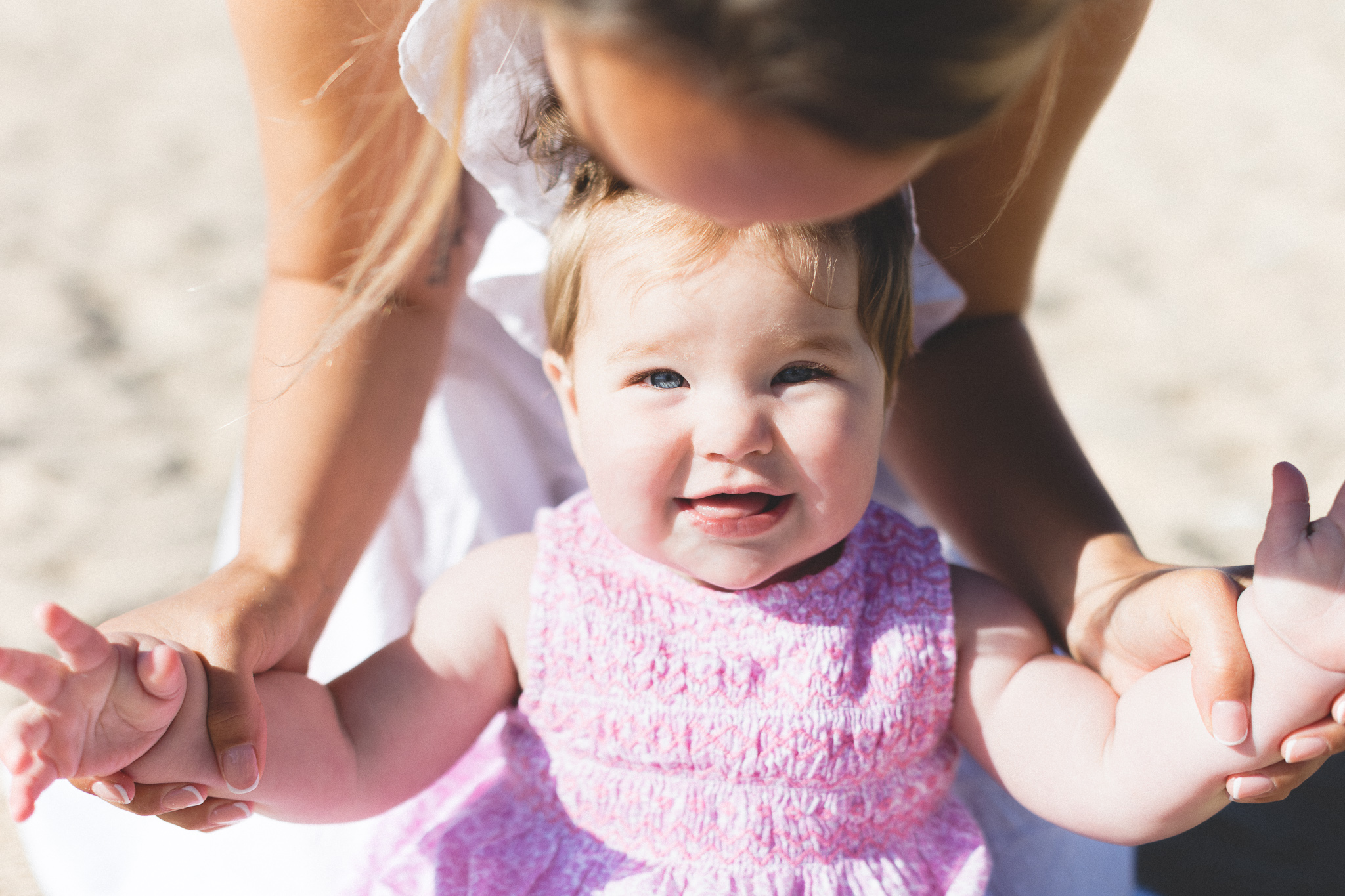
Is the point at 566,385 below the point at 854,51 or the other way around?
below

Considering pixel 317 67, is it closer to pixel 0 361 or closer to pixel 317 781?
pixel 317 781

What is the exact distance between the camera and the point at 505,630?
121cm

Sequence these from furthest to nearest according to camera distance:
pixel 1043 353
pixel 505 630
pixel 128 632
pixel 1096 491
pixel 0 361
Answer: pixel 1043 353 → pixel 0 361 → pixel 1096 491 → pixel 505 630 → pixel 128 632

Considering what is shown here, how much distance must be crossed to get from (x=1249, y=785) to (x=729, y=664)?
45 centimetres

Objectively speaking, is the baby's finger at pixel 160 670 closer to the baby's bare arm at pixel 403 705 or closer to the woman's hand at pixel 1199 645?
the baby's bare arm at pixel 403 705

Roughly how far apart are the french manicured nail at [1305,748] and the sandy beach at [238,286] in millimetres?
1356

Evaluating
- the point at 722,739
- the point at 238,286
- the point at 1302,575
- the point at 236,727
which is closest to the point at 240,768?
the point at 236,727

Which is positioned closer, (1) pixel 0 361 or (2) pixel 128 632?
(2) pixel 128 632

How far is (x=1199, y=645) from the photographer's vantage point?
0.96 metres

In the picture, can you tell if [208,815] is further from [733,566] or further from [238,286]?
[238,286]

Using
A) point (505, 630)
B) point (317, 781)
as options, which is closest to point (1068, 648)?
point (505, 630)

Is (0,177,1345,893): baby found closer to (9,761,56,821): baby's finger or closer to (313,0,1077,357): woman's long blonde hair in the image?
(9,761,56,821): baby's finger

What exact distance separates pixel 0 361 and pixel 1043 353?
7.41 ft

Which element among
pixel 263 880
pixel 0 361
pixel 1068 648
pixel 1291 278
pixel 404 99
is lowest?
pixel 0 361
